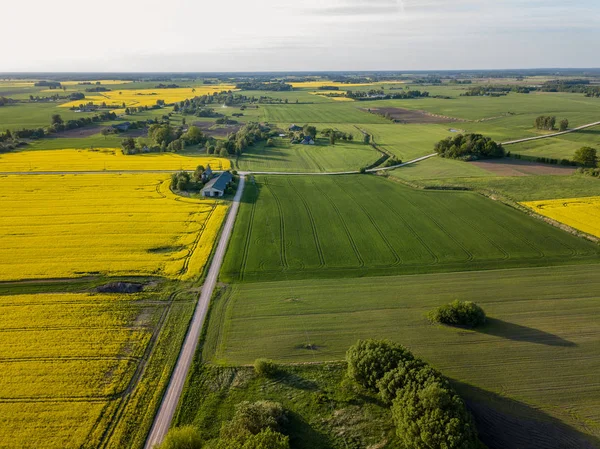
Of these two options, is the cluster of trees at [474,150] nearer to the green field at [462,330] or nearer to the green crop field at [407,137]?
the green crop field at [407,137]

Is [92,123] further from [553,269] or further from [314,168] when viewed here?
[553,269]

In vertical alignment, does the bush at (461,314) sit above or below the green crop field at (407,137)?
below

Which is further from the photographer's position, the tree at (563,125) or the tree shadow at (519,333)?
the tree at (563,125)

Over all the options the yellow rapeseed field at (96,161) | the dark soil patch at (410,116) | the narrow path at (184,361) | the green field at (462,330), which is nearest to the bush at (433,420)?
the green field at (462,330)

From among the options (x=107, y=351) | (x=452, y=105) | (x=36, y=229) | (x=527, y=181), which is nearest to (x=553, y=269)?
(x=527, y=181)

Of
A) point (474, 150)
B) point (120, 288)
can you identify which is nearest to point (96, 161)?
point (120, 288)

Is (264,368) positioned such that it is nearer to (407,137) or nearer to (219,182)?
(219,182)
